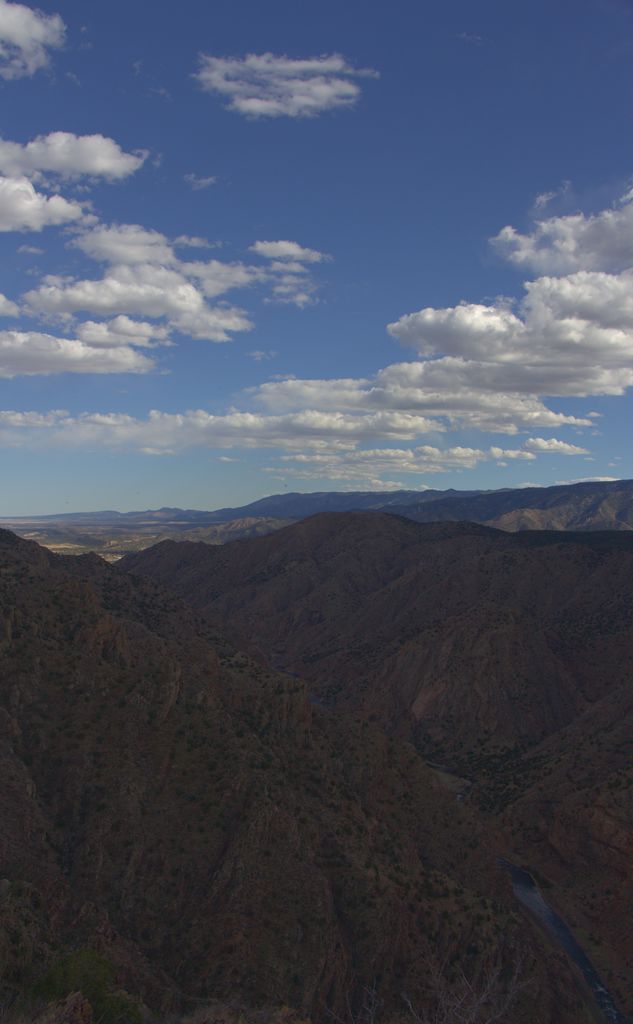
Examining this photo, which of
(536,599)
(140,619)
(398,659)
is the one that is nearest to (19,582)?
(140,619)

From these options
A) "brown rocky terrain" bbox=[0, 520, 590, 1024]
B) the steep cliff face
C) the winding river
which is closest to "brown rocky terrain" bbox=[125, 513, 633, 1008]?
the steep cliff face

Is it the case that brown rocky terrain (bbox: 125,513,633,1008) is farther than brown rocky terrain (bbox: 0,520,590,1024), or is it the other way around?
brown rocky terrain (bbox: 125,513,633,1008)

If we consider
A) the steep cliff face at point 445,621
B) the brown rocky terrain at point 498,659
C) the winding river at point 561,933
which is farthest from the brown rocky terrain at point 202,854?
the steep cliff face at point 445,621

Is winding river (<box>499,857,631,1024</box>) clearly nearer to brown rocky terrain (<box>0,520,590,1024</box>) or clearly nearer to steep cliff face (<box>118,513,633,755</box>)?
brown rocky terrain (<box>0,520,590,1024</box>)

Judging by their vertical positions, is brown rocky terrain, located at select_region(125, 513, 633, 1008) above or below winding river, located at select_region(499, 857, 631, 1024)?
above

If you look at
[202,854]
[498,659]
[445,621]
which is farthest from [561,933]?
[445,621]
